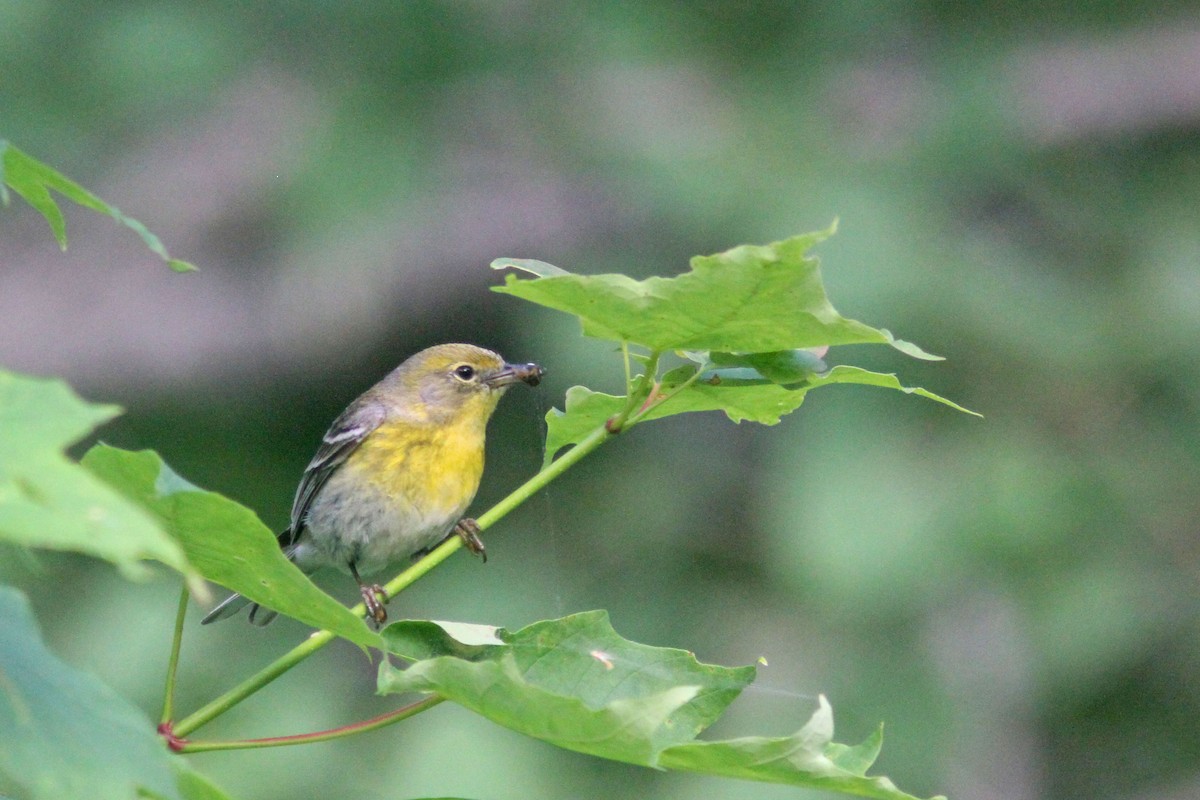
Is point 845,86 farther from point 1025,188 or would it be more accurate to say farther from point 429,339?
point 429,339

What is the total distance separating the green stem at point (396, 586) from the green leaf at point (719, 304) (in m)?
0.20

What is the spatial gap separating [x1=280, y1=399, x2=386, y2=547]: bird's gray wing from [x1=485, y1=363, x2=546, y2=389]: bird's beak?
32 centimetres

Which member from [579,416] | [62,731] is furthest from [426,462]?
[62,731]

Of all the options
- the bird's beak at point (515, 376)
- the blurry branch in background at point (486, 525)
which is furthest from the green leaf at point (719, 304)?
the bird's beak at point (515, 376)

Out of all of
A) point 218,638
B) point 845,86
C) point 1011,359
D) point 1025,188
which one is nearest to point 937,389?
point 1011,359

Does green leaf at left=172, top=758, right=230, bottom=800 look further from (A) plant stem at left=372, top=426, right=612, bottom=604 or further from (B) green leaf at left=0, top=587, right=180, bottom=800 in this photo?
(A) plant stem at left=372, top=426, right=612, bottom=604

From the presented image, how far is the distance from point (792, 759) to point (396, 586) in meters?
0.57

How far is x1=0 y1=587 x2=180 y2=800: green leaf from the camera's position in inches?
38.0

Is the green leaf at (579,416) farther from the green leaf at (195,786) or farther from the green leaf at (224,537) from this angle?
the green leaf at (195,786)

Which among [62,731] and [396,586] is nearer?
[62,731]

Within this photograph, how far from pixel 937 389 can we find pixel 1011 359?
15.7 inches

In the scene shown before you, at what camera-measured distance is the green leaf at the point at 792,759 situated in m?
1.33

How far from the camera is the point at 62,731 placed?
1.00m

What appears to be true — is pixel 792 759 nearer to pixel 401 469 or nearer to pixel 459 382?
pixel 401 469
